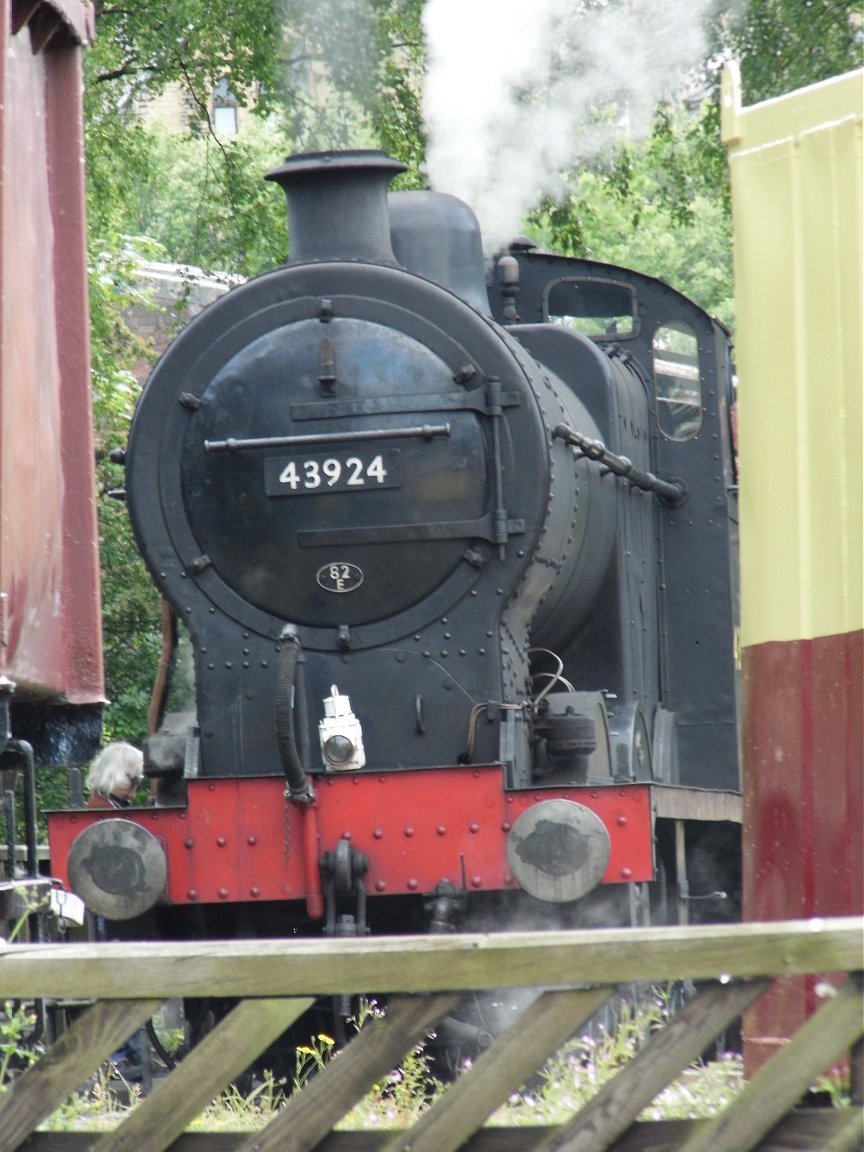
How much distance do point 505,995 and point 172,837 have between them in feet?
4.14

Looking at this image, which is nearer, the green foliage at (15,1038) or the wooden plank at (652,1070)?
the wooden plank at (652,1070)

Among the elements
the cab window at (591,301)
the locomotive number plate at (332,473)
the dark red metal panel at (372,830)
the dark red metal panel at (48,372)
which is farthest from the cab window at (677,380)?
the dark red metal panel at (48,372)

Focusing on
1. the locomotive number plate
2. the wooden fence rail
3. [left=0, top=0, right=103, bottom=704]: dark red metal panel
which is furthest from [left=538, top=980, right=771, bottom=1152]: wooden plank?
the locomotive number plate

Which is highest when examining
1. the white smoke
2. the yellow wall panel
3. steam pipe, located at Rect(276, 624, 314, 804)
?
the white smoke

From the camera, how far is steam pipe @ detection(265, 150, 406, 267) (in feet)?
22.7

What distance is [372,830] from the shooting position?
20.1 feet

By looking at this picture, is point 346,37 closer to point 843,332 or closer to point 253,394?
point 253,394

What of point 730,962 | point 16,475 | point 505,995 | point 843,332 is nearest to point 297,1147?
point 730,962

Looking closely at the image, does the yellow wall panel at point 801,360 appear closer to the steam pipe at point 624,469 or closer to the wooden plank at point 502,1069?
the wooden plank at point 502,1069

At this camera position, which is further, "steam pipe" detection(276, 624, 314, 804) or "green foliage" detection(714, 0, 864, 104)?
"green foliage" detection(714, 0, 864, 104)

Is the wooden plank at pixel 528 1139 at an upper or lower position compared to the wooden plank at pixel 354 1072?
lower

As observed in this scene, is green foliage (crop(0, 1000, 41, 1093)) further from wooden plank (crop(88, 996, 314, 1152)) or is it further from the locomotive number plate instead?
the locomotive number plate

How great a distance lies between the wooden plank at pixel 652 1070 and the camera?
112 inches

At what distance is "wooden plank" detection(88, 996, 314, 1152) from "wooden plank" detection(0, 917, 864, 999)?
4 centimetres
